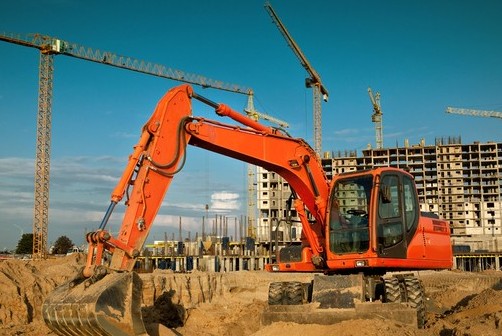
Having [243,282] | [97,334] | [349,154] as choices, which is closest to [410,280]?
[97,334]

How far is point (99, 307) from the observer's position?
884cm

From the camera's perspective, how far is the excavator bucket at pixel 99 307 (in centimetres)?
880

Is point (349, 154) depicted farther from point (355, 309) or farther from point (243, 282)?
point (355, 309)

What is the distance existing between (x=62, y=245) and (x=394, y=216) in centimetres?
6675

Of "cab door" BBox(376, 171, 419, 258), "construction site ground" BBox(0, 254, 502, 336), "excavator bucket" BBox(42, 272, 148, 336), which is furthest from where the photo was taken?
"cab door" BBox(376, 171, 419, 258)

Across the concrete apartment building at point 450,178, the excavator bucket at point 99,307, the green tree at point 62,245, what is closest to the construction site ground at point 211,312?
the excavator bucket at point 99,307

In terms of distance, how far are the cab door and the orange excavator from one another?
0.9 inches

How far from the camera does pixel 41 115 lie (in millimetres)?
54438

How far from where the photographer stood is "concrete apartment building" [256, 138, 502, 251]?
328 feet

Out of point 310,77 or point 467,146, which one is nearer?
point 310,77

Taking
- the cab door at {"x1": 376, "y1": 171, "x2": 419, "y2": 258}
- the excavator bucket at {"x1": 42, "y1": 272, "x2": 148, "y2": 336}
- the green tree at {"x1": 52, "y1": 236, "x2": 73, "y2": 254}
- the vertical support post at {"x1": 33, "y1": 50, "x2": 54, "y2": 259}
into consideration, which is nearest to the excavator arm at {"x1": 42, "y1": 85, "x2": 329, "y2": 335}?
the excavator bucket at {"x1": 42, "y1": 272, "x2": 148, "y2": 336}

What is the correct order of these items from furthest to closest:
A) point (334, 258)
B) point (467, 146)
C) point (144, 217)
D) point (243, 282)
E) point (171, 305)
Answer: point (467, 146), point (243, 282), point (171, 305), point (334, 258), point (144, 217)

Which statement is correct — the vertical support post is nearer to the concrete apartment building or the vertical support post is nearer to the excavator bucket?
the excavator bucket

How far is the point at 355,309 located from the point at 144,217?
4584 mm
